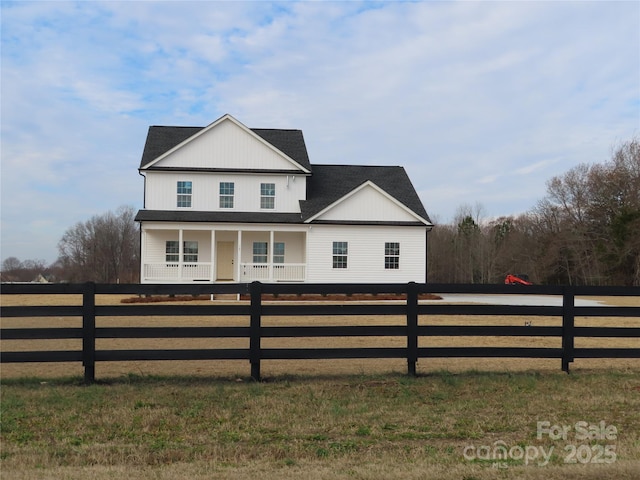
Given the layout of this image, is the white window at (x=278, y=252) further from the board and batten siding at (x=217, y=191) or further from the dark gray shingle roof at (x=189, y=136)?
the dark gray shingle roof at (x=189, y=136)

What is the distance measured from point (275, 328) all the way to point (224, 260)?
2321 centimetres

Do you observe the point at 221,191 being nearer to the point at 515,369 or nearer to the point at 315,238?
the point at 315,238

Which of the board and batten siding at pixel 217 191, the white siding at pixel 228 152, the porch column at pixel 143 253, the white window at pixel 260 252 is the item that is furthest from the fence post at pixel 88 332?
the white window at pixel 260 252

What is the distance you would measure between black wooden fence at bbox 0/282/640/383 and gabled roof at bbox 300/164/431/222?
20.7 meters

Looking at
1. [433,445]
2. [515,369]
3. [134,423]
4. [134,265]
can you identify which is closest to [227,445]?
[134,423]

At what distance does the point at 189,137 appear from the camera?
29875 mm

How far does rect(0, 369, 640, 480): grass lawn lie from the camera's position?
455cm

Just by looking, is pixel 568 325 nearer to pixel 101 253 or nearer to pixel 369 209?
pixel 369 209

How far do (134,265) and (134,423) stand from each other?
69.2 metres

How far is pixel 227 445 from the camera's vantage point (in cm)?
513

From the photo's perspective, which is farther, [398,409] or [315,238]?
[315,238]

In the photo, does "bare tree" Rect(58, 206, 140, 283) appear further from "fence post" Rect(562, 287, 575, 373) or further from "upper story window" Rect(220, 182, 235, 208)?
"fence post" Rect(562, 287, 575, 373)

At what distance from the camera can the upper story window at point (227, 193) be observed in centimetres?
2990

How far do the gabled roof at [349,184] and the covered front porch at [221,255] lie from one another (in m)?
2.05
